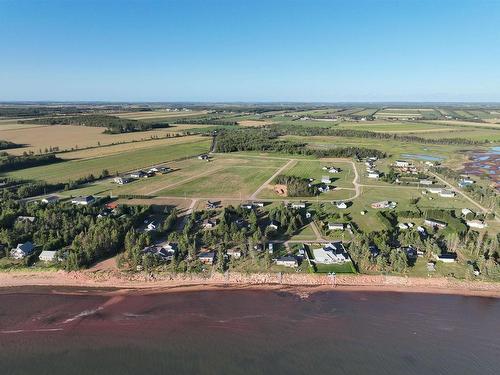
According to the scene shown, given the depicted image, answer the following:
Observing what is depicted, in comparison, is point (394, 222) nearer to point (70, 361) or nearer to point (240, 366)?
point (240, 366)

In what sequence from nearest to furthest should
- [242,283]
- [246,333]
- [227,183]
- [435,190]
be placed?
1. [246,333]
2. [242,283]
3. [435,190]
4. [227,183]

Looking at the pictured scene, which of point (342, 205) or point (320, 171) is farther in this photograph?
point (320, 171)

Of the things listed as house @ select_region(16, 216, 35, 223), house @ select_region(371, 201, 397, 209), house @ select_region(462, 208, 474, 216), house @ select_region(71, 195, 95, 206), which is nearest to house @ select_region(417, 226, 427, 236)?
house @ select_region(371, 201, 397, 209)

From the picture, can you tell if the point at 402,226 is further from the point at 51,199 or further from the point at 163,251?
the point at 51,199

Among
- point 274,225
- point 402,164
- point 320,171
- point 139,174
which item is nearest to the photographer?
point 274,225

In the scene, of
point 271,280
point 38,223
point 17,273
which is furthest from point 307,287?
point 38,223

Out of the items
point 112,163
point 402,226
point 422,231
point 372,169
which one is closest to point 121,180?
point 112,163
